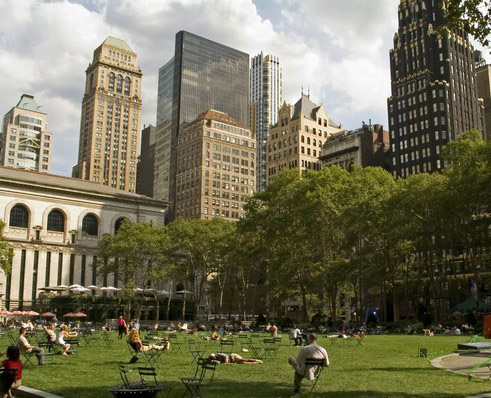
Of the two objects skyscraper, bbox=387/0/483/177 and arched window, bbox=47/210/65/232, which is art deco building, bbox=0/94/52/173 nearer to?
arched window, bbox=47/210/65/232

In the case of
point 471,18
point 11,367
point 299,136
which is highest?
point 299,136

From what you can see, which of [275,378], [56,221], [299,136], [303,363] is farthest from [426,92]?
[303,363]

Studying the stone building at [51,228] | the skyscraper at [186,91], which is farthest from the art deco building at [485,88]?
the skyscraper at [186,91]

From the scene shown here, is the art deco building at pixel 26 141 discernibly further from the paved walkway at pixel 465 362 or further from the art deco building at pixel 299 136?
the paved walkway at pixel 465 362

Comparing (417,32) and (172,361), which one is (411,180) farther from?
(417,32)

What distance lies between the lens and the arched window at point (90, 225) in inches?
3848

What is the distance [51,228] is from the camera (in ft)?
310

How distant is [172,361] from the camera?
23219mm

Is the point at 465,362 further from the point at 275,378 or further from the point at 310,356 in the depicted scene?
the point at 310,356

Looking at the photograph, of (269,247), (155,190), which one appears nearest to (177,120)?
(155,190)

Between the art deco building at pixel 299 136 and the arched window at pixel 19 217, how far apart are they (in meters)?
67.7

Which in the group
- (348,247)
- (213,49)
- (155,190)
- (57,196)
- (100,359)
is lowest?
(100,359)

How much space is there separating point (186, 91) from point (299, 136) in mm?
57920

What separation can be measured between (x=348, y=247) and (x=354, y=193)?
6.02 meters
